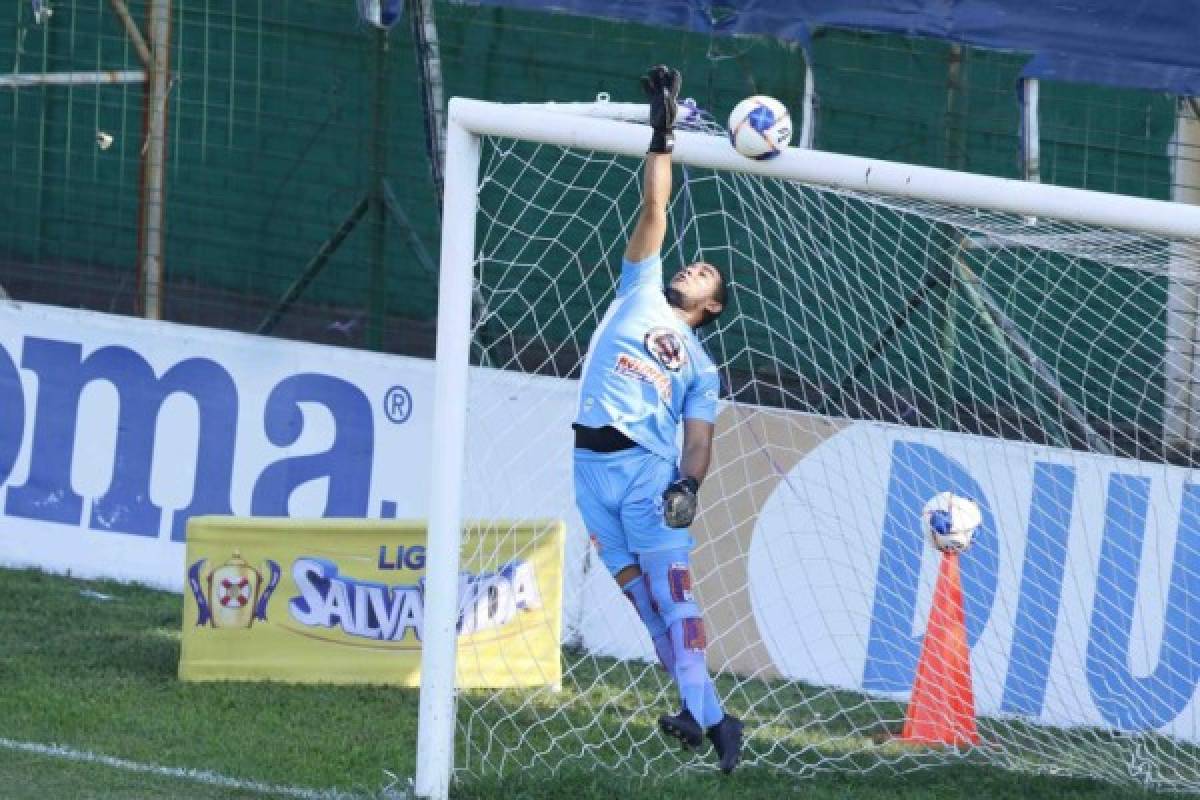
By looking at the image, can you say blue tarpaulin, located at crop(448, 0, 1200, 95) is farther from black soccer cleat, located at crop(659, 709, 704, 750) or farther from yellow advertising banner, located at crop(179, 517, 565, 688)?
black soccer cleat, located at crop(659, 709, 704, 750)

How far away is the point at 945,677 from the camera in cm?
882

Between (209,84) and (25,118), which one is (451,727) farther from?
(25,118)

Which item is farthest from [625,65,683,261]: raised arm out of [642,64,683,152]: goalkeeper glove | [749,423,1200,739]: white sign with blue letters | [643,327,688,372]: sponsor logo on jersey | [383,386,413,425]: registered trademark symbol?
[383,386,413,425]: registered trademark symbol

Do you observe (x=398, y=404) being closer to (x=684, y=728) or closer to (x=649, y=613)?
(x=649, y=613)

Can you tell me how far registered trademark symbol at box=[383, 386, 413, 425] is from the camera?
10.3m

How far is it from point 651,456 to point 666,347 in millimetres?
367

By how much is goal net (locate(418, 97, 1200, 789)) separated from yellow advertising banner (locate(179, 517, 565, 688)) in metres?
0.15

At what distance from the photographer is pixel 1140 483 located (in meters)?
9.19

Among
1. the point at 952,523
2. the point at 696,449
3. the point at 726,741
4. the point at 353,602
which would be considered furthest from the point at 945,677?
the point at 353,602

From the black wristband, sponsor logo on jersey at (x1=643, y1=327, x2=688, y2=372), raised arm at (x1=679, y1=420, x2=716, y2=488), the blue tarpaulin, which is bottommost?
raised arm at (x1=679, y1=420, x2=716, y2=488)

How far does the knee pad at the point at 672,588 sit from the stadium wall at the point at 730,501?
6.95ft

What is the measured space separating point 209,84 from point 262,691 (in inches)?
176

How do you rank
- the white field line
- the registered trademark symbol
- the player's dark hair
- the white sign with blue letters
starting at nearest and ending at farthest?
the white field line < the player's dark hair < the white sign with blue letters < the registered trademark symbol

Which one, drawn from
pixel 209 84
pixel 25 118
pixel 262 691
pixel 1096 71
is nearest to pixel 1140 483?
pixel 1096 71
